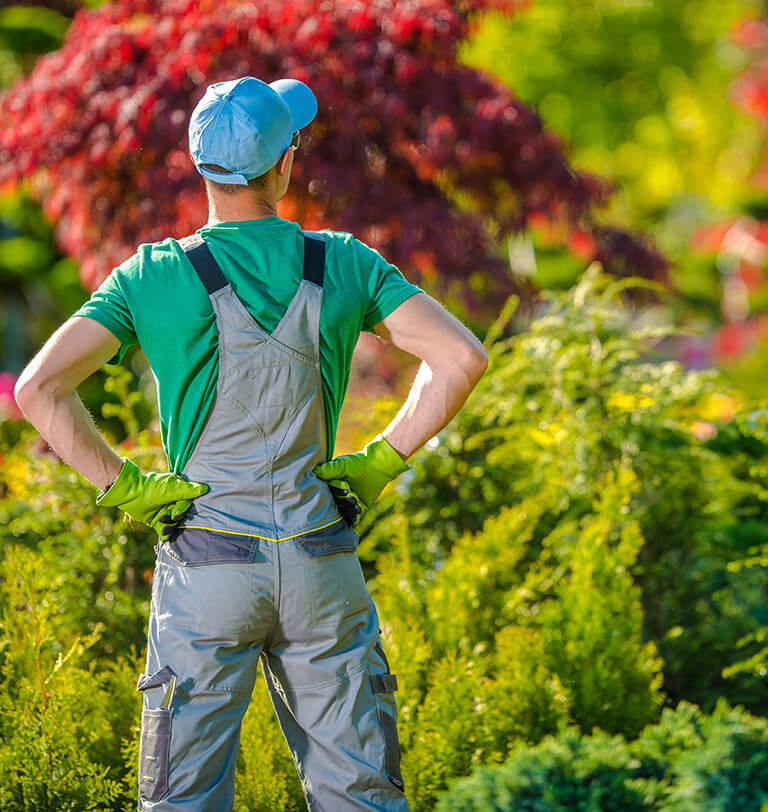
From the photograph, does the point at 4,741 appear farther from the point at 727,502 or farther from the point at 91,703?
the point at 727,502

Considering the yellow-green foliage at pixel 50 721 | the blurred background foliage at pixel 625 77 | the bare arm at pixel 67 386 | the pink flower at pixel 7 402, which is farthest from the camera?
the blurred background foliage at pixel 625 77

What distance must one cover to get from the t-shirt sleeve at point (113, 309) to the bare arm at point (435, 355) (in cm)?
55

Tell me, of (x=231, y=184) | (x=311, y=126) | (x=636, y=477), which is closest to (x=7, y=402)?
(x=311, y=126)

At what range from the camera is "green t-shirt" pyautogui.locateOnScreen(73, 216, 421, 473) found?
2064 millimetres

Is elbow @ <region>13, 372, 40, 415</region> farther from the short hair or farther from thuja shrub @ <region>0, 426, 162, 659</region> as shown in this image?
thuja shrub @ <region>0, 426, 162, 659</region>

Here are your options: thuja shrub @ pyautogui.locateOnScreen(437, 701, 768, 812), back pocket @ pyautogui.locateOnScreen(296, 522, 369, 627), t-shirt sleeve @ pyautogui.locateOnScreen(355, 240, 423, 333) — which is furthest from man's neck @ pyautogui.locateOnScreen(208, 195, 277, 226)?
thuja shrub @ pyautogui.locateOnScreen(437, 701, 768, 812)

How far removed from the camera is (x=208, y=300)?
2.07 m

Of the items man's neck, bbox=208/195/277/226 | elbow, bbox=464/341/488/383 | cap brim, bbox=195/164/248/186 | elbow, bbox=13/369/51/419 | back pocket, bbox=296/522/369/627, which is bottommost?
back pocket, bbox=296/522/369/627

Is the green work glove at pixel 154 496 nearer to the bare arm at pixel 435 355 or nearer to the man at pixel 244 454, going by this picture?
the man at pixel 244 454

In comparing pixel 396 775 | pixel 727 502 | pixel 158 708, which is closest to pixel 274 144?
pixel 158 708

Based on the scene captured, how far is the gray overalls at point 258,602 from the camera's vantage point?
204cm

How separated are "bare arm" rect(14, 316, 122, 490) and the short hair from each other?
0.40 m

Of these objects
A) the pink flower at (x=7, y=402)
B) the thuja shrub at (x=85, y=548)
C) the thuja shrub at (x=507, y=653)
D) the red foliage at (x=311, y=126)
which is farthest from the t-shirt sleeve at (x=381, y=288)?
the pink flower at (x=7, y=402)

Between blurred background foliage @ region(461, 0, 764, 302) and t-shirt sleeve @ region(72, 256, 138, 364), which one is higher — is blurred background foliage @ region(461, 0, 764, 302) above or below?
below
